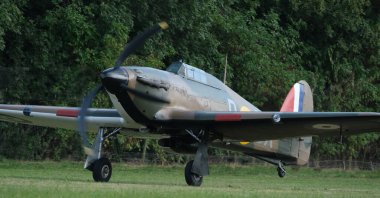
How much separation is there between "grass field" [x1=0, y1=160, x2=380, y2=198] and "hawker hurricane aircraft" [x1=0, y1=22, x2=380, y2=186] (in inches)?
32.2

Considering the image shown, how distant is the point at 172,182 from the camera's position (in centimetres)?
1992

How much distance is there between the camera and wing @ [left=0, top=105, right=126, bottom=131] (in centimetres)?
1911

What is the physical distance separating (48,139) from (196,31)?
7.47 meters

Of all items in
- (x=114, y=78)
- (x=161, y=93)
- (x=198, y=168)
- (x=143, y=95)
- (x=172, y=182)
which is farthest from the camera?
(x=172, y=182)

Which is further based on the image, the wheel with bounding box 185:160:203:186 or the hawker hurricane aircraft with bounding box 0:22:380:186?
the wheel with bounding box 185:160:203:186

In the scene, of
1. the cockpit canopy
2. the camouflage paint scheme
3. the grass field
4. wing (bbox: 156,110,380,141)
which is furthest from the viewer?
the cockpit canopy

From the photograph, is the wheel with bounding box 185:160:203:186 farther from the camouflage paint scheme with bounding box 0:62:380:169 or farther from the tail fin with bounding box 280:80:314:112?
the tail fin with bounding box 280:80:314:112

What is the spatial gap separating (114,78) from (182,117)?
1957mm

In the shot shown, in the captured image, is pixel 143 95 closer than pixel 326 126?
Yes

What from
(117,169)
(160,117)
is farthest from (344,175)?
(160,117)

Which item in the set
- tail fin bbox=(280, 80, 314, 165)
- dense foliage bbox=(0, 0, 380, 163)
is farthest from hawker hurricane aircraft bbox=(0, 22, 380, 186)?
dense foliage bbox=(0, 0, 380, 163)

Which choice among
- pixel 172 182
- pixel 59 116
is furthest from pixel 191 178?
pixel 59 116

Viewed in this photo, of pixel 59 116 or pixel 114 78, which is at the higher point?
pixel 114 78

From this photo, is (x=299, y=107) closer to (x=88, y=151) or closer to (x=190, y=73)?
(x=190, y=73)
